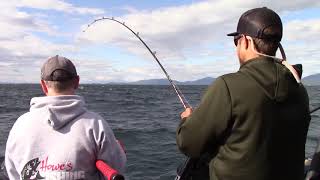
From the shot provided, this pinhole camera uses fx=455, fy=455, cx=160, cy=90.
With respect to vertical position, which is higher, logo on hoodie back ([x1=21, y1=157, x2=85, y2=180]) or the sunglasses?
the sunglasses

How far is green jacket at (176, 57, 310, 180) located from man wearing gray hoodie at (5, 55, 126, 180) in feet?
2.07

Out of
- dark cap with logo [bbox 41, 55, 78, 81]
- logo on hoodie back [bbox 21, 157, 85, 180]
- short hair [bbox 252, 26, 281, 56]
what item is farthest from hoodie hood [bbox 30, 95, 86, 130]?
short hair [bbox 252, 26, 281, 56]

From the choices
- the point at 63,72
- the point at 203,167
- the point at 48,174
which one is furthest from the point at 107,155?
the point at 203,167

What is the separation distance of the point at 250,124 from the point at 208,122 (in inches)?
10.9

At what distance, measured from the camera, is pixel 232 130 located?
302 centimetres

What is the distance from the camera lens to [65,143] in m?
3.37

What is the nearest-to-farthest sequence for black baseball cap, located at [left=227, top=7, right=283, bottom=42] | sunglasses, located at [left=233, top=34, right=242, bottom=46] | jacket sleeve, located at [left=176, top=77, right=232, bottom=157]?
1. jacket sleeve, located at [left=176, top=77, right=232, bottom=157]
2. black baseball cap, located at [left=227, top=7, right=283, bottom=42]
3. sunglasses, located at [left=233, top=34, right=242, bottom=46]

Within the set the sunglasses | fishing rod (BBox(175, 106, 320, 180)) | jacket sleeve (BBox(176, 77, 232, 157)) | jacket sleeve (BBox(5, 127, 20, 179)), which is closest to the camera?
jacket sleeve (BBox(176, 77, 232, 157))

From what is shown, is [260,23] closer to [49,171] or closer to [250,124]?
[250,124]

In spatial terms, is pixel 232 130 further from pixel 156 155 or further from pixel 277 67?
pixel 156 155

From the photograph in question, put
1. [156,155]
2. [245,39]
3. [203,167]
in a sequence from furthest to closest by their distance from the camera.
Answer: [156,155]
[203,167]
[245,39]

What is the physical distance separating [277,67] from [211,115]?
58cm

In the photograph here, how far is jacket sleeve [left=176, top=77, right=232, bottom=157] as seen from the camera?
9.72 feet

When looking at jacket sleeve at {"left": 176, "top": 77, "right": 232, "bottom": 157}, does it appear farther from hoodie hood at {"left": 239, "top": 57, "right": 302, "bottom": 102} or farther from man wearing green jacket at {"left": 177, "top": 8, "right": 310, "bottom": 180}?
hoodie hood at {"left": 239, "top": 57, "right": 302, "bottom": 102}
